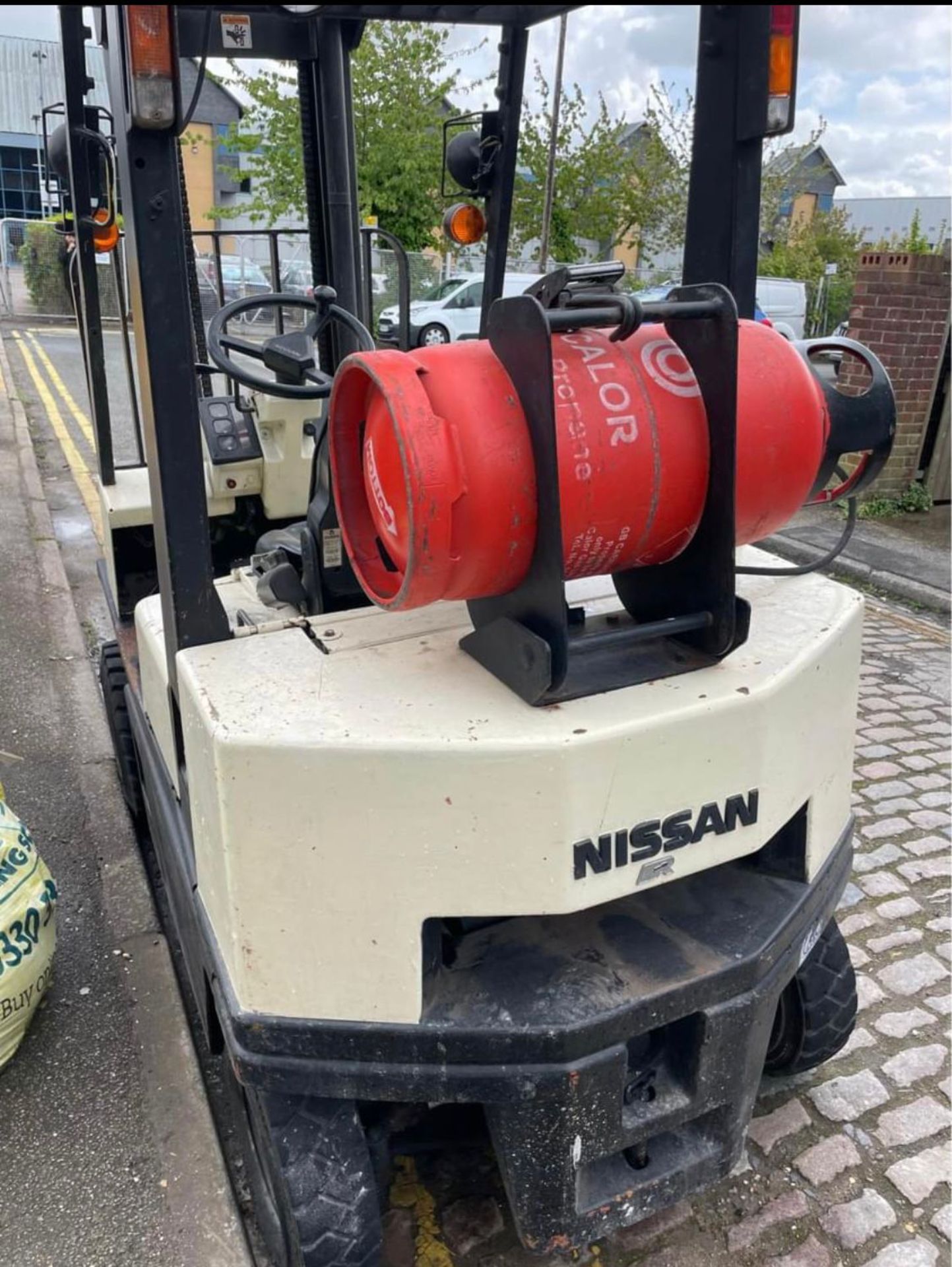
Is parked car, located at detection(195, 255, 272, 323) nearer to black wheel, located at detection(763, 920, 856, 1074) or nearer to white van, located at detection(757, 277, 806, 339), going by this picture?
black wheel, located at detection(763, 920, 856, 1074)

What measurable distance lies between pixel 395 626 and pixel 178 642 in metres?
0.43

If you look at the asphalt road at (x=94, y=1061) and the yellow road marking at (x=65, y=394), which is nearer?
the asphalt road at (x=94, y=1061)

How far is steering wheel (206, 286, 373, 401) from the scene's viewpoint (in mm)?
2500

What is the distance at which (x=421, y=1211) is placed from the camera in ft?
7.54

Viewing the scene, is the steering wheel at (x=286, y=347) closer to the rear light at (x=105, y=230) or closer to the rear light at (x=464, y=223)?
the rear light at (x=464, y=223)

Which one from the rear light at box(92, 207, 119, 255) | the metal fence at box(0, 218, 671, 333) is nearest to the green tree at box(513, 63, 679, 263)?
the metal fence at box(0, 218, 671, 333)

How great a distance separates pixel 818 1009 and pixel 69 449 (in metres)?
9.47

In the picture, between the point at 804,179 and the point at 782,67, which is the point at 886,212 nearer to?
the point at 804,179

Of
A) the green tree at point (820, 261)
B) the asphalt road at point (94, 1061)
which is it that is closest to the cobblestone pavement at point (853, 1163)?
the asphalt road at point (94, 1061)

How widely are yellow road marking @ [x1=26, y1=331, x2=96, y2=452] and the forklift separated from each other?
6890 mm

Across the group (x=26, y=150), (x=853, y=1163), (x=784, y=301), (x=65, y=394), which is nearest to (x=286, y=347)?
A: (x=853, y=1163)

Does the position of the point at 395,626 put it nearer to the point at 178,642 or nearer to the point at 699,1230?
the point at 178,642

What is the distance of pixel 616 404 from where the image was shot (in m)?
1.65

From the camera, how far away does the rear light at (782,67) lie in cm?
187
